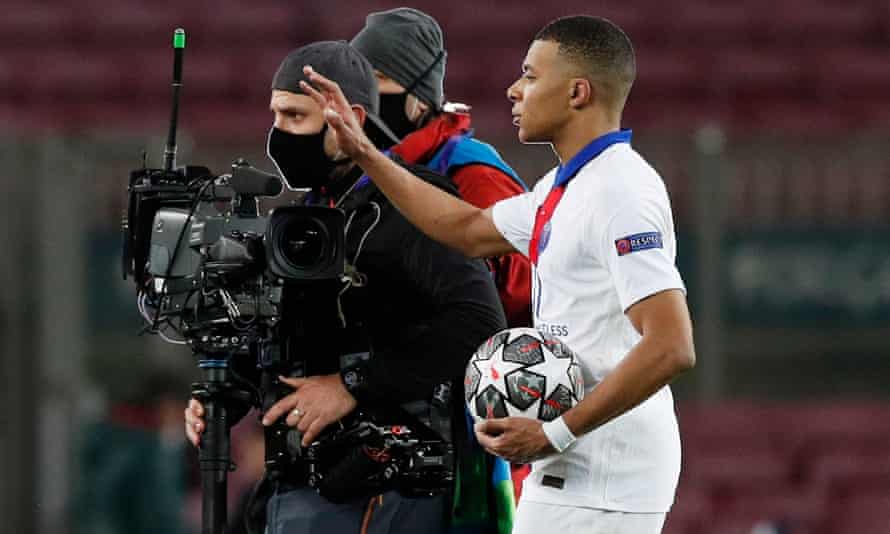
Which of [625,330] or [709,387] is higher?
[625,330]

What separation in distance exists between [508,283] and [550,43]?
0.95 metres

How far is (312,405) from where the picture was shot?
131 inches

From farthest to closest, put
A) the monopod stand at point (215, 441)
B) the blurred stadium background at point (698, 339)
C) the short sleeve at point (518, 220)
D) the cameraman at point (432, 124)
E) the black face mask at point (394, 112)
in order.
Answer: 1. the blurred stadium background at point (698, 339)
2. the black face mask at point (394, 112)
3. the cameraman at point (432, 124)
4. the monopod stand at point (215, 441)
5. the short sleeve at point (518, 220)

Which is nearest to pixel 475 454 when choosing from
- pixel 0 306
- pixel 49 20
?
pixel 0 306

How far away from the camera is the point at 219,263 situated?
3.22m

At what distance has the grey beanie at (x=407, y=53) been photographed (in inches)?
162

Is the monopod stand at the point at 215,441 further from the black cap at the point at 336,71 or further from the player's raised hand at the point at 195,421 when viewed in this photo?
the black cap at the point at 336,71

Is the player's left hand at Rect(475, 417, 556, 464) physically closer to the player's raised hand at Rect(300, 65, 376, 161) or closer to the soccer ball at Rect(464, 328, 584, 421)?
the soccer ball at Rect(464, 328, 584, 421)

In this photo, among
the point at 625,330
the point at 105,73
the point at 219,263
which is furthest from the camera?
the point at 105,73

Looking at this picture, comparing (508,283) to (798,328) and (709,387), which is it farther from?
(798,328)

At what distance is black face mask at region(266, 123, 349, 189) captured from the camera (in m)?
3.35

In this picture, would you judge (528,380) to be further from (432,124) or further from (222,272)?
(432,124)

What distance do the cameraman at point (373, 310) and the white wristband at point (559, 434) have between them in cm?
50

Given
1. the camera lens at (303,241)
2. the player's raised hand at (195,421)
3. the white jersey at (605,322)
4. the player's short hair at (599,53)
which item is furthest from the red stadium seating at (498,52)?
the white jersey at (605,322)
